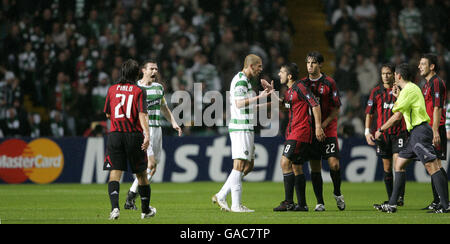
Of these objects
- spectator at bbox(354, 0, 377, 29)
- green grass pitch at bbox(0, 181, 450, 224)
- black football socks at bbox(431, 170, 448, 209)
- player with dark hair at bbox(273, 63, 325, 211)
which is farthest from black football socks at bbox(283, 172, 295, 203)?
spectator at bbox(354, 0, 377, 29)

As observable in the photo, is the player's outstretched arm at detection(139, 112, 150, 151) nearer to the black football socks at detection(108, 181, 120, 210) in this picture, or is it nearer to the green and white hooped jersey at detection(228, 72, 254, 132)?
the black football socks at detection(108, 181, 120, 210)

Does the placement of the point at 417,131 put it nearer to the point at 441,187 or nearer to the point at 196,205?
the point at 441,187

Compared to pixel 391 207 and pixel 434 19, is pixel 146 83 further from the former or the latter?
pixel 434 19

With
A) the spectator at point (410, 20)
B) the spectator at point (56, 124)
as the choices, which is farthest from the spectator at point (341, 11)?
the spectator at point (56, 124)

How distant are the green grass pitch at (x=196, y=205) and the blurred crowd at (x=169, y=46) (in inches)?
114

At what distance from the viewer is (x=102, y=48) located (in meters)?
23.8

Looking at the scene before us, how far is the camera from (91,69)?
75.3ft

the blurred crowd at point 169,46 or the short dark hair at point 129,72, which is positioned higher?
the blurred crowd at point 169,46

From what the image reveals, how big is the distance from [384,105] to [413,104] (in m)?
1.74

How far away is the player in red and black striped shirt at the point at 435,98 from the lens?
40.9 feet

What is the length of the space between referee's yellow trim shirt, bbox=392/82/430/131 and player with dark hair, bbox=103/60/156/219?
3920 millimetres

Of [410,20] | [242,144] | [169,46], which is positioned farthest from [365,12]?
[242,144]

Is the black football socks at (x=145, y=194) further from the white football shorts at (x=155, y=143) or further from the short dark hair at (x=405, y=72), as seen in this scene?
the short dark hair at (x=405, y=72)

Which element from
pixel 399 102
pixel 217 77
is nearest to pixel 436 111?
pixel 399 102
